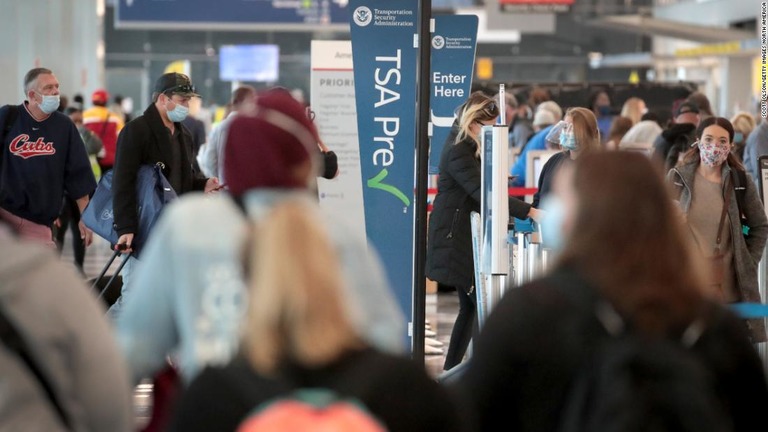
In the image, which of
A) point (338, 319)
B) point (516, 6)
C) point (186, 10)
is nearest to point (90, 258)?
point (186, 10)

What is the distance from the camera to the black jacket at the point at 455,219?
27.4ft

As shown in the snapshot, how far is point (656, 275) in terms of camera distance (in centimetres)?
284

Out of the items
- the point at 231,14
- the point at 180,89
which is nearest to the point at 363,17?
the point at 180,89

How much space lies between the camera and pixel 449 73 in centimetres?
1102

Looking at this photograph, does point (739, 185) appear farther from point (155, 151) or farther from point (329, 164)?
point (155, 151)

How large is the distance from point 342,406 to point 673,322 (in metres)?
0.78

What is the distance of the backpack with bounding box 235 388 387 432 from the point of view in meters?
2.37

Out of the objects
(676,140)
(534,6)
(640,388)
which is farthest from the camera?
(534,6)

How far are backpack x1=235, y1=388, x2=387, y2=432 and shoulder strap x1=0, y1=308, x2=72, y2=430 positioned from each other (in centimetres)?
54

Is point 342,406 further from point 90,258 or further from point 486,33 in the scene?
point 486,33

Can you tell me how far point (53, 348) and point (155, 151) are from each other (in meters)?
4.95

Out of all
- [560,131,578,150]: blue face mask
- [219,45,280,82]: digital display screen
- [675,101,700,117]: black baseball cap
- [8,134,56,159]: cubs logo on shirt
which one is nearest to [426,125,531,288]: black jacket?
[560,131,578,150]: blue face mask

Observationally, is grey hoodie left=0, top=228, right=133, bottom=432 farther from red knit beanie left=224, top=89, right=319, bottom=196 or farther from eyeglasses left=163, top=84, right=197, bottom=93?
eyeglasses left=163, top=84, right=197, bottom=93

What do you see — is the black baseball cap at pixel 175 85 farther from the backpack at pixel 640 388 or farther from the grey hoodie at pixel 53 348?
the backpack at pixel 640 388
